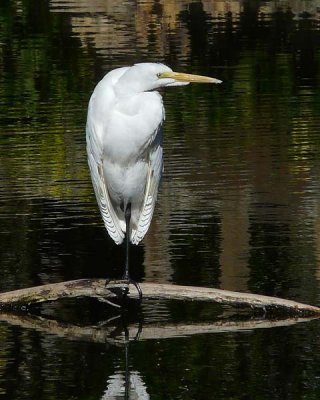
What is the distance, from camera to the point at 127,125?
8844 mm

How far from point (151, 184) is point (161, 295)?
88cm

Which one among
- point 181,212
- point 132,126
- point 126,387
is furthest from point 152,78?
point 181,212

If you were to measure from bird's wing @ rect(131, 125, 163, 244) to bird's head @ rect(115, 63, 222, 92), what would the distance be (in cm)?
45

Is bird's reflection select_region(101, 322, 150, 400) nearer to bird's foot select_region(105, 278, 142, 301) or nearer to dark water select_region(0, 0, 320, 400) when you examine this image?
dark water select_region(0, 0, 320, 400)

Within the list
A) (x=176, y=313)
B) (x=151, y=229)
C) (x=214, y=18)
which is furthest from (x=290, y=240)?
(x=214, y=18)

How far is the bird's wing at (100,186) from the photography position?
9.02 m

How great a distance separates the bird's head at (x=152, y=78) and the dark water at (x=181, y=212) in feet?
4.62

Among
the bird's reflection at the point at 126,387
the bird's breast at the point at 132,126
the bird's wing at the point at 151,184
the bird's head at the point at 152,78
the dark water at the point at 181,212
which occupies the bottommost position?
the dark water at the point at 181,212

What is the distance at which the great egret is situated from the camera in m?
8.70

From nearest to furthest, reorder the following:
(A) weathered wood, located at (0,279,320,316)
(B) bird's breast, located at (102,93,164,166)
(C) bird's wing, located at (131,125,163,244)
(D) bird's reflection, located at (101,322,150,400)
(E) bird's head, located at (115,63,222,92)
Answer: (D) bird's reflection, located at (101,322,150,400) → (A) weathered wood, located at (0,279,320,316) → (E) bird's head, located at (115,63,222,92) → (B) bird's breast, located at (102,93,164,166) → (C) bird's wing, located at (131,125,163,244)

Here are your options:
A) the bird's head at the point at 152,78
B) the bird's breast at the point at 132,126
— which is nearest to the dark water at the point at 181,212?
the bird's breast at the point at 132,126

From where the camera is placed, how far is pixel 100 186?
915 cm

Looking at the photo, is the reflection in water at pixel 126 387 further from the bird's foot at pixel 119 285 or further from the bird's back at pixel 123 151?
the bird's back at pixel 123 151

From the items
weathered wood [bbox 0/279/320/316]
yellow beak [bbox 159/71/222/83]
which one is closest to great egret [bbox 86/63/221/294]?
yellow beak [bbox 159/71/222/83]
